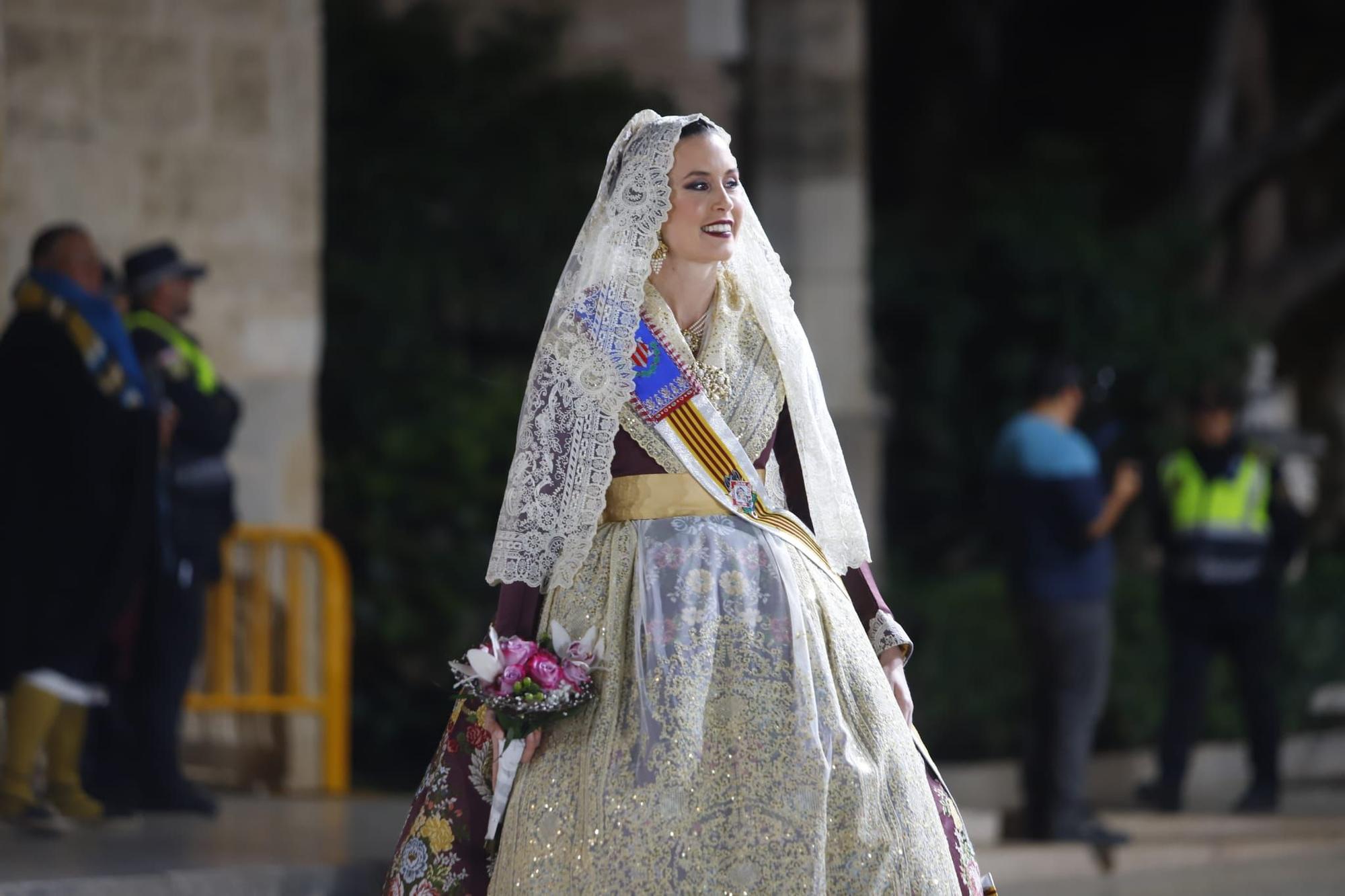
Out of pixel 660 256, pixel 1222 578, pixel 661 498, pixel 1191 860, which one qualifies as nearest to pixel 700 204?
pixel 660 256

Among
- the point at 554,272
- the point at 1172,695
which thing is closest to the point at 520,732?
the point at 1172,695

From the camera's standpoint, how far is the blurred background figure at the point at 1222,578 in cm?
969

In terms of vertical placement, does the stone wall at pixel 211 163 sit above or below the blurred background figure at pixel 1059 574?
above

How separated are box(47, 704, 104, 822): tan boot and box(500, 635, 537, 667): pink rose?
3445 mm

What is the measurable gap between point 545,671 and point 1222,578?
614cm

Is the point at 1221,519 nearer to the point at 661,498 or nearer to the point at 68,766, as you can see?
the point at 68,766

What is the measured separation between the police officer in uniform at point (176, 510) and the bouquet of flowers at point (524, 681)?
11.9 ft

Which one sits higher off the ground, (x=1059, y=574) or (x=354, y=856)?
(x=1059, y=574)

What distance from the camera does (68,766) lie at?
23.9ft

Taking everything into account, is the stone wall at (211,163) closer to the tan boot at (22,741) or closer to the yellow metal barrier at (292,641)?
the yellow metal barrier at (292,641)

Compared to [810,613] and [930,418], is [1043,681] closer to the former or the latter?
[810,613]

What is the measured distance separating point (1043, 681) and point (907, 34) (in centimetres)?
781

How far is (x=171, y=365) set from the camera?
25.3ft

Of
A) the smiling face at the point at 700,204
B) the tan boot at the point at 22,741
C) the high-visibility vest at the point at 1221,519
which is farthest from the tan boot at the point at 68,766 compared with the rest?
the high-visibility vest at the point at 1221,519
